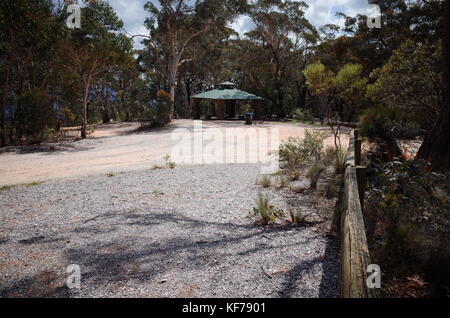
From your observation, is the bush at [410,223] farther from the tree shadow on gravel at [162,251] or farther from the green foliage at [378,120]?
the green foliage at [378,120]

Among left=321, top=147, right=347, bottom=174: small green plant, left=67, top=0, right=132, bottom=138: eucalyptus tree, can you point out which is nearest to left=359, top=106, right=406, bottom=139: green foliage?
left=321, top=147, right=347, bottom=174: small green plant

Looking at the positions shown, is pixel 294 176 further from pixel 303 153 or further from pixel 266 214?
pixel 266 214

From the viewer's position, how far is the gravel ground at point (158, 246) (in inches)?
104

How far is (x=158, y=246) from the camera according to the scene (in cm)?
354

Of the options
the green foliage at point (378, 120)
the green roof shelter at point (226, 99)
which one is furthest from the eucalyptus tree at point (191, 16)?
the green foliage at point (378, 120)

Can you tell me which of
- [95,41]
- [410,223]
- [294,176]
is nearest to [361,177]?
[410,223]

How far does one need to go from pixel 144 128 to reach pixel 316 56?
21082 millimetres

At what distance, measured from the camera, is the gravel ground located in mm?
2646

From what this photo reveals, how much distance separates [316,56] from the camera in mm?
32250

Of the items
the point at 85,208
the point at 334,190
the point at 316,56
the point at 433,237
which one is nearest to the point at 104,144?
the point at 85,208

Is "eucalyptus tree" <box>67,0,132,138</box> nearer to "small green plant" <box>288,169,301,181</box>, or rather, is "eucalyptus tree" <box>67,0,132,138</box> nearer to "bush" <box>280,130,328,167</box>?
"bush" <box>280,130,328,167</box>
